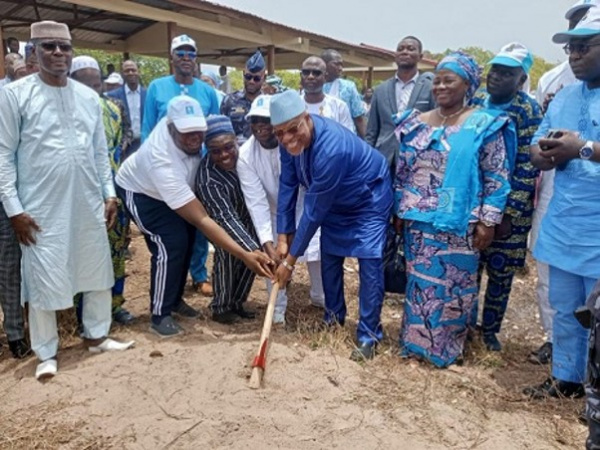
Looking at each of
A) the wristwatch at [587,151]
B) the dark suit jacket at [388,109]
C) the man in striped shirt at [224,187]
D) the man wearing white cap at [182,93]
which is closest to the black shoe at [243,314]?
the man in striped shirt at [224,187]

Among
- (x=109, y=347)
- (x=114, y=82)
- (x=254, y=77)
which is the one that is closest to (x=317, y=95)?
(x=254, y=77)

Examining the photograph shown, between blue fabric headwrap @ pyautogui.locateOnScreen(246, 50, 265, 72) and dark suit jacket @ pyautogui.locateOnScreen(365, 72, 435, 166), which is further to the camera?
blue fabric headwrap @ pyautogui.locateOnScreen(246, 50, 265, 72)

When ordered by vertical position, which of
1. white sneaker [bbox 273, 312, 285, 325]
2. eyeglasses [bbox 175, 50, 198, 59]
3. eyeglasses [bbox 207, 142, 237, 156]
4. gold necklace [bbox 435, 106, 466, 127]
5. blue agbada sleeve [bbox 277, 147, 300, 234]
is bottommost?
white sneaker [bbox 273, 312, 285, 325]

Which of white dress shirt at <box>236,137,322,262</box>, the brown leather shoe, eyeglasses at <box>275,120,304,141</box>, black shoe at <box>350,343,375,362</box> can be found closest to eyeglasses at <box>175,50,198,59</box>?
white dress shirt at <box>236,137,322,262</box>

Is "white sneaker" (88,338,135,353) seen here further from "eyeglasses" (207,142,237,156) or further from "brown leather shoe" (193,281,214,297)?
"eyeglasses" (207,142,237,156)

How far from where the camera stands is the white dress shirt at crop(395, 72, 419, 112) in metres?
4.63

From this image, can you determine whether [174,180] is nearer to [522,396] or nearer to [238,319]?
[238,319]

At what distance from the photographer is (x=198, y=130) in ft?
11.6

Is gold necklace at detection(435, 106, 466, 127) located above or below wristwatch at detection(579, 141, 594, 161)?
above

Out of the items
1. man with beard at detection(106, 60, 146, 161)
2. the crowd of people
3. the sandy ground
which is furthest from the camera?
man with beard at detection(106, 60, 146, 161)

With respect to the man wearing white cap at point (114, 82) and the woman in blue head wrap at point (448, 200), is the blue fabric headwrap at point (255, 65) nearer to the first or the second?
the woman in blue head wrap at point (448, 200)

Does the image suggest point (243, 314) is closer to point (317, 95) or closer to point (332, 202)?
point (332, 202)

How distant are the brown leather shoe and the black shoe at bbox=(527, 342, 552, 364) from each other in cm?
245

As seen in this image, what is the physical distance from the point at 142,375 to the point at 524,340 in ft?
9.08
